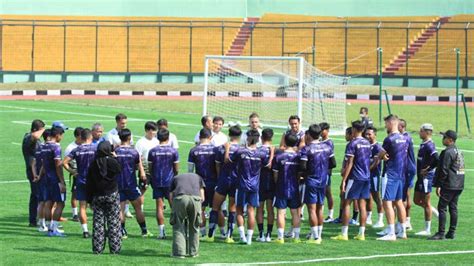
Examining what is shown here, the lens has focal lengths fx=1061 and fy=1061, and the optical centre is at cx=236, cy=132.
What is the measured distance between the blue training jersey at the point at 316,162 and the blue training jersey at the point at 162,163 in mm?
2298

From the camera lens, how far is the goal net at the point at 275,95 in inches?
1563

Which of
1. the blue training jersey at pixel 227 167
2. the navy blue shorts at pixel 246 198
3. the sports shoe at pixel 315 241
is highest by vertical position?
the blue training jersey at pixel 227 167

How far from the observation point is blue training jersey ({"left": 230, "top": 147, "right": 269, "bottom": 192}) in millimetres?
18328

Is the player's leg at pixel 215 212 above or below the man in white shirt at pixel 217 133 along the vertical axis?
below

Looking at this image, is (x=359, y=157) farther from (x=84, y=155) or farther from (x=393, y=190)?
(x=84, y=155)

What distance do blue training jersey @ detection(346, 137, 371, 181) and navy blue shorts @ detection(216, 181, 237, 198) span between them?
2.23 m

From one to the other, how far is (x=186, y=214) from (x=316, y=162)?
2738mm

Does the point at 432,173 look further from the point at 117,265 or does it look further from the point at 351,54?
the point at 351,54

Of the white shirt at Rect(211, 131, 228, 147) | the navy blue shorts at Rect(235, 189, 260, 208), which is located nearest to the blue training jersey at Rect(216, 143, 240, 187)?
the navy blue shorts at Rect(235, 189, 260, 208)

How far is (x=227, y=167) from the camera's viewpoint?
61.4 feet

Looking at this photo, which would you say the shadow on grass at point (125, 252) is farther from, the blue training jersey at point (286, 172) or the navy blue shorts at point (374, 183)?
the navy blue shorts at point (374, 183)

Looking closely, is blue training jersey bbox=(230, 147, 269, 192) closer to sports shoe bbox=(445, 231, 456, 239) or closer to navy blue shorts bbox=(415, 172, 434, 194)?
navy blue shorts bbox=(415, 172, 434, 194)

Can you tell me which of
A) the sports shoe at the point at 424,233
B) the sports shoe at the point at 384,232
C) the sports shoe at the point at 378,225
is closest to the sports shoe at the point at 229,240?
the sports shoe at the point at 384,232

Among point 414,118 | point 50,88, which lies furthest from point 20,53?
point 414,118
